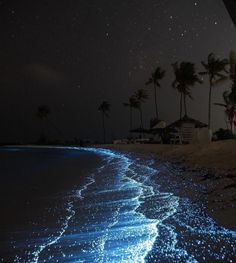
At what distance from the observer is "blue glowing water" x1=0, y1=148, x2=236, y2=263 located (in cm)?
471

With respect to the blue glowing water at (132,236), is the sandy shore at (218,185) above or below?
above

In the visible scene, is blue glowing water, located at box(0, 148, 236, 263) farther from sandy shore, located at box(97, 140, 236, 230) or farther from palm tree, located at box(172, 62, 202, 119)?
palm tree, located at box(172, 62, 202, 119)

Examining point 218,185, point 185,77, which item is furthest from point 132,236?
point 185,77

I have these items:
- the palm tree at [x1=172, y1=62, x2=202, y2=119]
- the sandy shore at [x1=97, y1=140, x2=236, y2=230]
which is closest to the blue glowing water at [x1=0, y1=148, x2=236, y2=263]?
the sandy shore at [x1=97, y1=140, x2=236, y2=230]

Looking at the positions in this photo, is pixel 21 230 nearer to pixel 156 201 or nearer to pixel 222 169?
pixel 156 201

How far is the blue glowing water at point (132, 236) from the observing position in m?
4.71

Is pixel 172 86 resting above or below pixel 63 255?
above

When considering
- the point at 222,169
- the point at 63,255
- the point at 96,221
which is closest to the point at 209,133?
the point at 222,169

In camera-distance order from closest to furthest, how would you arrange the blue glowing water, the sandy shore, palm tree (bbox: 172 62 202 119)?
the blue glowing water < the sandy shore < palm tree (bbox: 172 62 202 119)

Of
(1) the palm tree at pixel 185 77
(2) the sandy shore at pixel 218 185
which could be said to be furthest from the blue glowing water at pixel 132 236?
(1) the palm tree at pixel 185 77

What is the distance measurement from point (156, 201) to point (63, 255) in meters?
3.86

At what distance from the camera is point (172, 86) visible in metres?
51.4

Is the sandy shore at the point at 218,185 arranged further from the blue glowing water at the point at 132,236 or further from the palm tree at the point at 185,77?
the palm tree at the point at 185,77

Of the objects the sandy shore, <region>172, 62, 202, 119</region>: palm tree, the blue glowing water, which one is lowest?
the blue glowing water
